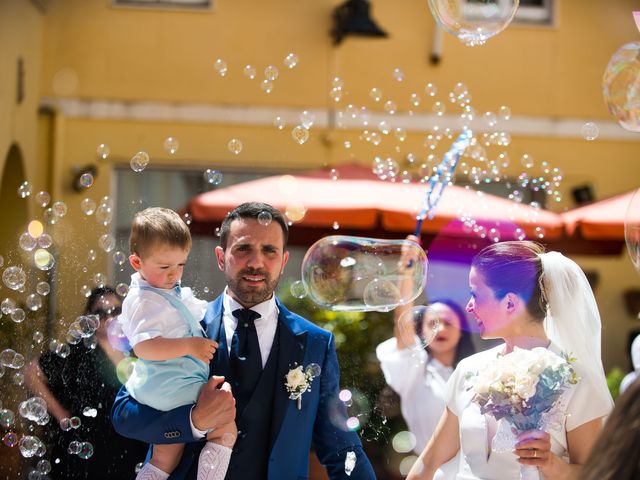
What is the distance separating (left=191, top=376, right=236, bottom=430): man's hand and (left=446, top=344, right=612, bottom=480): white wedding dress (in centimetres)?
80

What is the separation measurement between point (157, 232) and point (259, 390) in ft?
1.97

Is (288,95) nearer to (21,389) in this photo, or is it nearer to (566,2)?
(566,2)

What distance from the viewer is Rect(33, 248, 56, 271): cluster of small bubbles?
3.89m

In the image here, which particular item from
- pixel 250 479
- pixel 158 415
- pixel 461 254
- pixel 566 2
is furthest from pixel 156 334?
pixel 566 2

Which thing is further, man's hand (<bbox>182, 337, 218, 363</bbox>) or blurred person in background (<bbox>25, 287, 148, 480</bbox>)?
blurred person in background (<bbox>25, 287, 148, 480</bbox>)

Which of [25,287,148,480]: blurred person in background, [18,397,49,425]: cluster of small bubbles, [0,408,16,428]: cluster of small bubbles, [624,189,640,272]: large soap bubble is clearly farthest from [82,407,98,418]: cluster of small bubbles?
[624,189,640,272]: large soap bubble

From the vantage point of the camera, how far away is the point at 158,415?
309 centimetres

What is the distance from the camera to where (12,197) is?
29.8 ft

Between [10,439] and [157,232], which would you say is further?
[10,439]

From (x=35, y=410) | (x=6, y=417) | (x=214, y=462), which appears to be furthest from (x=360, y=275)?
(x=6, y=417)

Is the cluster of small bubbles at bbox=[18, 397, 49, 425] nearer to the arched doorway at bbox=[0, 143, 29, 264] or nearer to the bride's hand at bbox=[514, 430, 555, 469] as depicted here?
the bride's hand at bbox=[514, 430, 555, 469]

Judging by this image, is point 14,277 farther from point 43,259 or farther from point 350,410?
point 350,410

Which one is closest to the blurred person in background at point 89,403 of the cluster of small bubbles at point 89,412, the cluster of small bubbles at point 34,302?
the cluster of small bubbles at point 89,412

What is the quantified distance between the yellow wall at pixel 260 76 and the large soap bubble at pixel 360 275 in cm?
499
